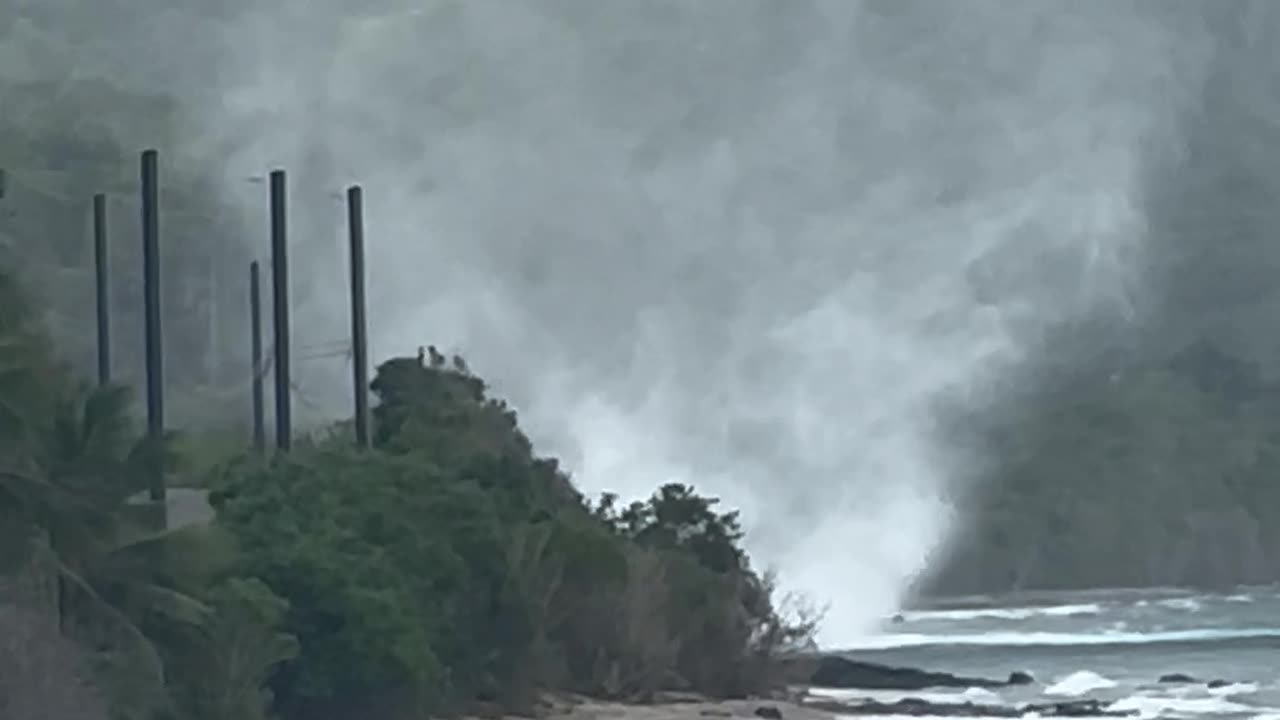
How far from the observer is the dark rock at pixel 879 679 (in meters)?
65.5

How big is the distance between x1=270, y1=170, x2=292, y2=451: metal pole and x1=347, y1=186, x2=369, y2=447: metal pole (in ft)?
5.58

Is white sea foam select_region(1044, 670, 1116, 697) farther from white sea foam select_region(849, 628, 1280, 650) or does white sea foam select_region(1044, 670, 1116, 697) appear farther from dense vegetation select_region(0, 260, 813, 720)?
white sea foam select_region(849, 628, 1280, 650)

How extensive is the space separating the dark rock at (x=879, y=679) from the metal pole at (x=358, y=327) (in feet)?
48.7

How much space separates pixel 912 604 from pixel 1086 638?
23368mm

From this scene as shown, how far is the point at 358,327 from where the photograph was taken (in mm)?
51875

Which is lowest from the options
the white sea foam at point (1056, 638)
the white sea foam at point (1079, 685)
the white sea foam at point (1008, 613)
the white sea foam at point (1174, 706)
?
the white sea foam at point (1174, 706)

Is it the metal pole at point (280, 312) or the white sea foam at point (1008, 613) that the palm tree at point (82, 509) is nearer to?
the metal pole at point (280, 312)

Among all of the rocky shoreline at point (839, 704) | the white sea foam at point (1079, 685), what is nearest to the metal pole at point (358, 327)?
the rocky shoreline at point (839, 704)

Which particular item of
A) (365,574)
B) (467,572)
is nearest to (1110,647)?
(467,572)

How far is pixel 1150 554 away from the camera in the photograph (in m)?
137

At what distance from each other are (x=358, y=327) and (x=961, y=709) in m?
12.6

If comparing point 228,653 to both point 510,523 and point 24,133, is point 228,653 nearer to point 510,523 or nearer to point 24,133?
point 510,523

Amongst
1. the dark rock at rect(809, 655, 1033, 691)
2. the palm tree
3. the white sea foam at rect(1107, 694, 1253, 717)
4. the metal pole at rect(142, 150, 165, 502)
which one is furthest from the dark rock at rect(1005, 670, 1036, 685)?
the palm tree

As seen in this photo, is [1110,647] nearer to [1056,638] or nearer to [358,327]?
[1056,638]
